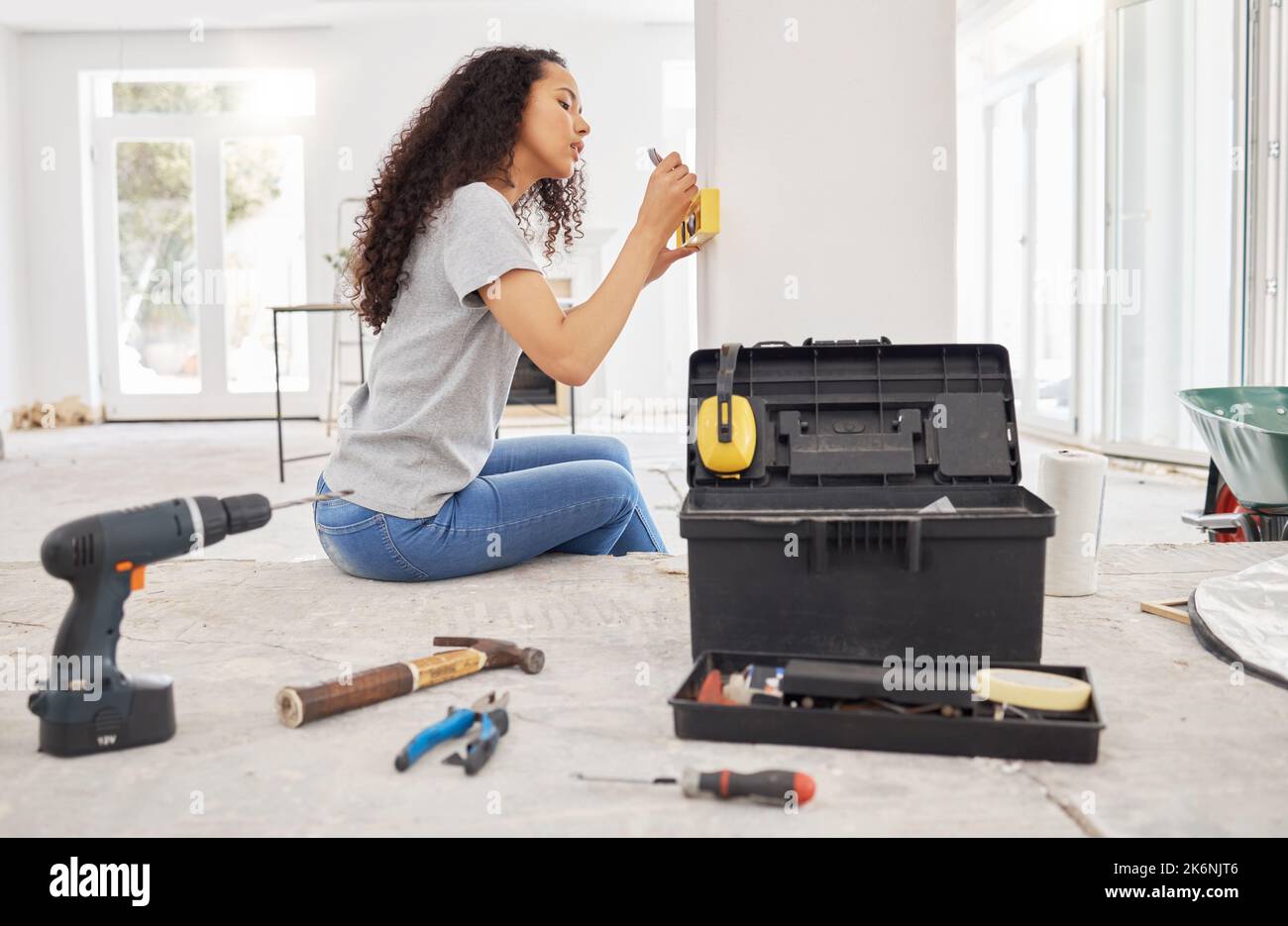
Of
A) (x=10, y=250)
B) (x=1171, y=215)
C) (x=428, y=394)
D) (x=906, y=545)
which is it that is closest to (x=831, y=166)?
(x=428, y=394)

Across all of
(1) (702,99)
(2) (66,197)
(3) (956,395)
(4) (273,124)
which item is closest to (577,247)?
(4) (273,124)

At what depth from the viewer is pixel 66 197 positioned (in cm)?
769

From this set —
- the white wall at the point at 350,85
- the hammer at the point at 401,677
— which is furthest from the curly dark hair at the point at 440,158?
the white wall at the point at 350,85

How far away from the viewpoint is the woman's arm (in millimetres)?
1684

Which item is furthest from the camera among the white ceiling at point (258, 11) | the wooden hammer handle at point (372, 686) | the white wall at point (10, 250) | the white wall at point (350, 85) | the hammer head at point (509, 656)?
the white wall at point (350, 85)

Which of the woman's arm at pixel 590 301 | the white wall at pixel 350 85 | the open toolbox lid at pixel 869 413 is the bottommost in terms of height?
the open toolbox lid at pixel 869 413

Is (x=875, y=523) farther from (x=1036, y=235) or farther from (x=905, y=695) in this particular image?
(x=1036, y=235)

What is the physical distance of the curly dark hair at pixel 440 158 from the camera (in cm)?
183

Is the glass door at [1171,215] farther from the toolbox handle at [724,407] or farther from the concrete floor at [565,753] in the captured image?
the toolbox handle at [724,407]

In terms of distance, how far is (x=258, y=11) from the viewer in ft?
24.0

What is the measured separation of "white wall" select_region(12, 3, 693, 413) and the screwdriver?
22.5 ft

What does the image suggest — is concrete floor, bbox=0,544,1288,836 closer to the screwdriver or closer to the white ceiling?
the screwdriver

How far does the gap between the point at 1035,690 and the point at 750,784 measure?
350 millimetres
